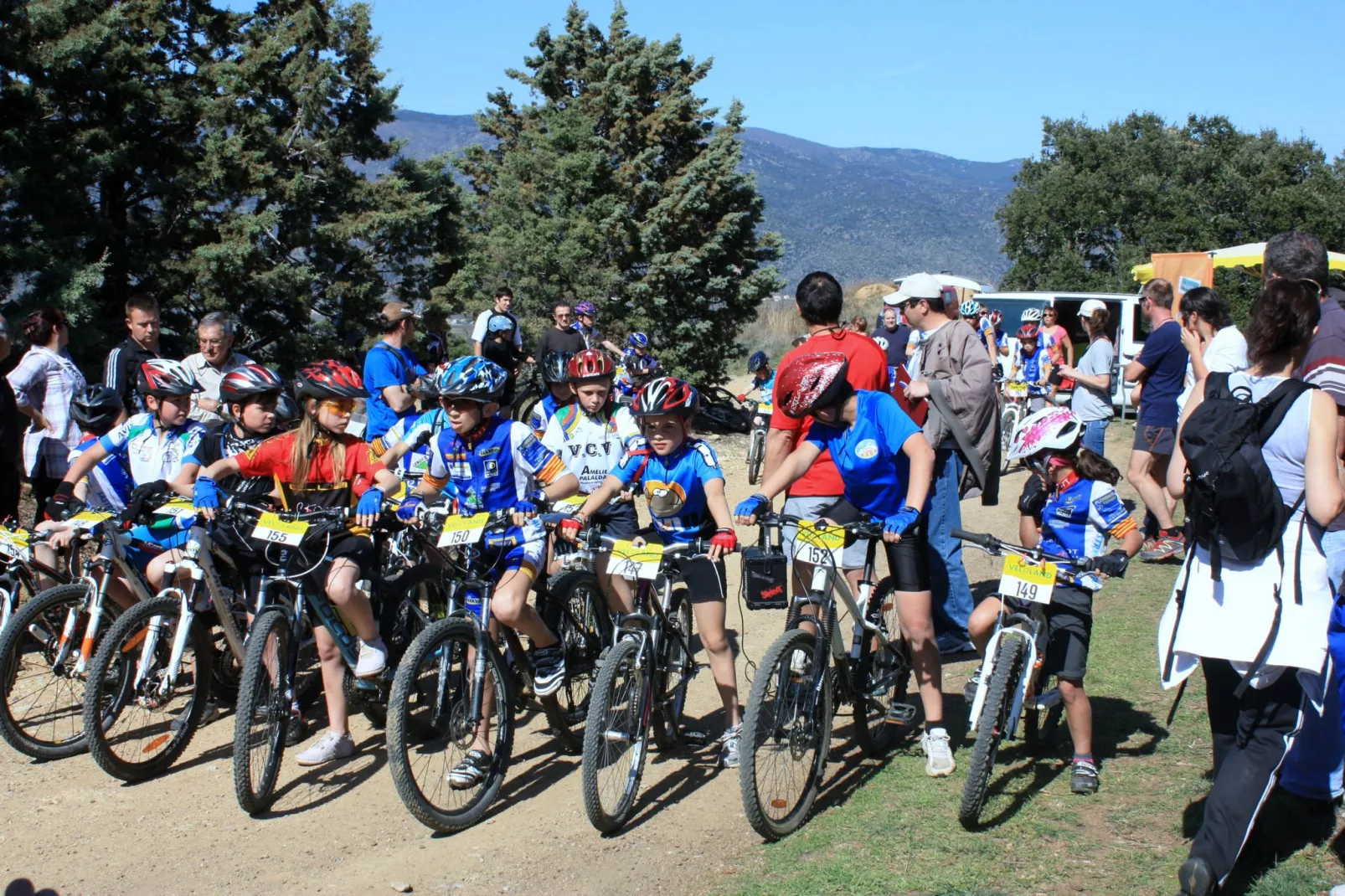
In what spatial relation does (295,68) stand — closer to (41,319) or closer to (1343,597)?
(41,319)

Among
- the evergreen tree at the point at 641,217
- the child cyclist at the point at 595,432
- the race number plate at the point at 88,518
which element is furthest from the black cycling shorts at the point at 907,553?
the evergreen tree at the point at 641,217

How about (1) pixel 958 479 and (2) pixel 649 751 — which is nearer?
(2) pixel 649 751

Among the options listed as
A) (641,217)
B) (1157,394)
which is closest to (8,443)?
(1157,394)

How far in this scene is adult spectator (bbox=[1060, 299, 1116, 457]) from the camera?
10.6 metres

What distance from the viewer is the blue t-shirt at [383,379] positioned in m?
8.75

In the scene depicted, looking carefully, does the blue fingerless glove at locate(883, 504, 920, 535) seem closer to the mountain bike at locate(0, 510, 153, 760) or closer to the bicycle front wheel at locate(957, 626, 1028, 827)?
the bicycle front wheel at locate(957, 626, 1028, 827)

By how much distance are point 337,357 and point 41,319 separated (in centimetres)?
795

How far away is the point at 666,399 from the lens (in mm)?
5180

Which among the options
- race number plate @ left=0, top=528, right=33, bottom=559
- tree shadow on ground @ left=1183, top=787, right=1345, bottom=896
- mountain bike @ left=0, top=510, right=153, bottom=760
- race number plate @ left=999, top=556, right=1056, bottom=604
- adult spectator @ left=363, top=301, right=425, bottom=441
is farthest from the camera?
adult spectator @ left=363, top=301, right=425, bottom=441

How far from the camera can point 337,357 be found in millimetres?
15336

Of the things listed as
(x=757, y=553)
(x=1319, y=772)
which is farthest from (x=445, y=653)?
(x=1319, y=772)

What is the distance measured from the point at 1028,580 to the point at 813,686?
39.0 inches

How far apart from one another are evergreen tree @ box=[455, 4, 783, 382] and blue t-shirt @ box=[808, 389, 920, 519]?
14676 mm

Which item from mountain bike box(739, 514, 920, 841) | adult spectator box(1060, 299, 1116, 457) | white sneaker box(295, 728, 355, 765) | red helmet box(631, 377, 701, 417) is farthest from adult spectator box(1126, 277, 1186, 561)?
white sneaker box(295, 728, 355, 765)
